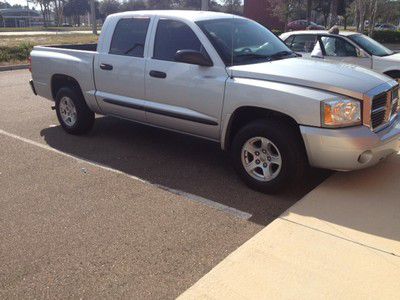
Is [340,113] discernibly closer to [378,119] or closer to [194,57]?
[378,119]

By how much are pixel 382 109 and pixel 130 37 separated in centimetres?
328

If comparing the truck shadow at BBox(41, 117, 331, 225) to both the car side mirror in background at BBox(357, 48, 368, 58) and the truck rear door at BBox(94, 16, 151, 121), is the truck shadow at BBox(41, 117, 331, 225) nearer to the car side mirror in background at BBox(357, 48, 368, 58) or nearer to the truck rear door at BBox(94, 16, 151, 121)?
the truck rear door at BBox(94, 16, 151, 121)

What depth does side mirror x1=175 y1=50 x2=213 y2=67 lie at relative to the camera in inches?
185

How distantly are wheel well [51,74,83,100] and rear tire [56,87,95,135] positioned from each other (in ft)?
0.30

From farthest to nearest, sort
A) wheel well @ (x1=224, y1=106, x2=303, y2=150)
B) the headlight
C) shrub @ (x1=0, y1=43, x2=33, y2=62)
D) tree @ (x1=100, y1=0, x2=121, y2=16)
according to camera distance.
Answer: tree @ (x1=100, y1=0, x2=121, y2=16), shrub @ (x1=0, y1=43, x2=33, y2=62), wheel well @ (x1=224, y1=106, x2=303, y2=150), the headlight

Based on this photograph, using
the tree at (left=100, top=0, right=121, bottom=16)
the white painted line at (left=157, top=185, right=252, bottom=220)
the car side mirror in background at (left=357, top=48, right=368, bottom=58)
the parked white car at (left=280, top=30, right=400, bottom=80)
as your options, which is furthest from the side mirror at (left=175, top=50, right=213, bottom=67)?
the tree at (left=100, top=0, right=121, bottom=16)

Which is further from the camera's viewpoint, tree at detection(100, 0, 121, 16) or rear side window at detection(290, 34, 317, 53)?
tree at detection(100, 0, 121, 16)

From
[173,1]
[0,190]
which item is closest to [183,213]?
[0,190]

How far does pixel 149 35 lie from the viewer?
550 centimetres

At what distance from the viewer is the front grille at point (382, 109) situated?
4.27 m

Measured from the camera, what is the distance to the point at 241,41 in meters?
5.18

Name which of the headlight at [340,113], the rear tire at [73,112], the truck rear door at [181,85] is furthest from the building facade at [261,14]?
the headlight at [340,113]

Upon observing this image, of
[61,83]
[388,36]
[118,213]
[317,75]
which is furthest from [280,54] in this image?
[388,36]

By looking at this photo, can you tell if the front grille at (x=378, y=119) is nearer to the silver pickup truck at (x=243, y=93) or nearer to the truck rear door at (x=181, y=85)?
the silver pickup truck at (x=243, y=93)
